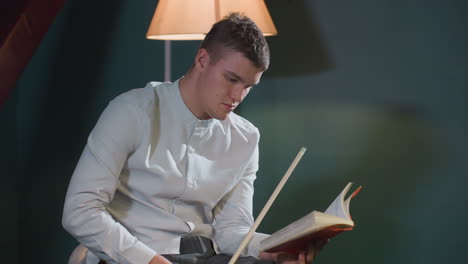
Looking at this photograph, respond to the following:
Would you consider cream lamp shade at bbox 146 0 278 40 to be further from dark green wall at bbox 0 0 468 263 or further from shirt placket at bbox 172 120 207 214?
shirt placket at bbox 172 120 207 214

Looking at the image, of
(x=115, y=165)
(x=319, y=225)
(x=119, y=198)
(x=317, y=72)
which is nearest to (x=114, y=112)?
(x=115, y=165)

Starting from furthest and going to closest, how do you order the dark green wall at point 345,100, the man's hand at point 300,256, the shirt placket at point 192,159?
1. the dark green wall at point 345,100
2. the shirt placket at point 192,159
3. the man's hand at point 300,256

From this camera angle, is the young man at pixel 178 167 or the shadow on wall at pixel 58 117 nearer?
the young man at pixel 178 167

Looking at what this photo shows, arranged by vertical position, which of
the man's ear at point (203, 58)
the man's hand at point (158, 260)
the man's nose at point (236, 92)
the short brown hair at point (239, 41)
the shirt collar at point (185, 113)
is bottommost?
the man's hand at point (158, 260)

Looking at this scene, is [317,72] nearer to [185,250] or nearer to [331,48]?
[331,48]

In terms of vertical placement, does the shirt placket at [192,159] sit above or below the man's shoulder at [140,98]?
below

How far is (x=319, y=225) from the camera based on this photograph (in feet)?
4.51

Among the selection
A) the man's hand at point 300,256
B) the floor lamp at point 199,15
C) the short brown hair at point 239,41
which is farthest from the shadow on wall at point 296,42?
the man's hand at point 300,256

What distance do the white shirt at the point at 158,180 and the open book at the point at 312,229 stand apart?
13.2 inches

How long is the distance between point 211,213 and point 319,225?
2.01ft

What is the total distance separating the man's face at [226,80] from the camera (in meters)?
1.68

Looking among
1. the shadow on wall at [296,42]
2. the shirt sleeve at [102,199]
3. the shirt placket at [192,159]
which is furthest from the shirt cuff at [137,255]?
the shadow on wall at [296,42]

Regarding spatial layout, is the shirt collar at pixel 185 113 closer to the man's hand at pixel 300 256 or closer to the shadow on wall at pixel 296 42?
the man's hand at pixel 300 256

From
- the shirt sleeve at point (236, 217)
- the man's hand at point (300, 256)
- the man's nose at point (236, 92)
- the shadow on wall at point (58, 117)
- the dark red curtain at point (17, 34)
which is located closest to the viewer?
the man's hand at point (300, 256)
